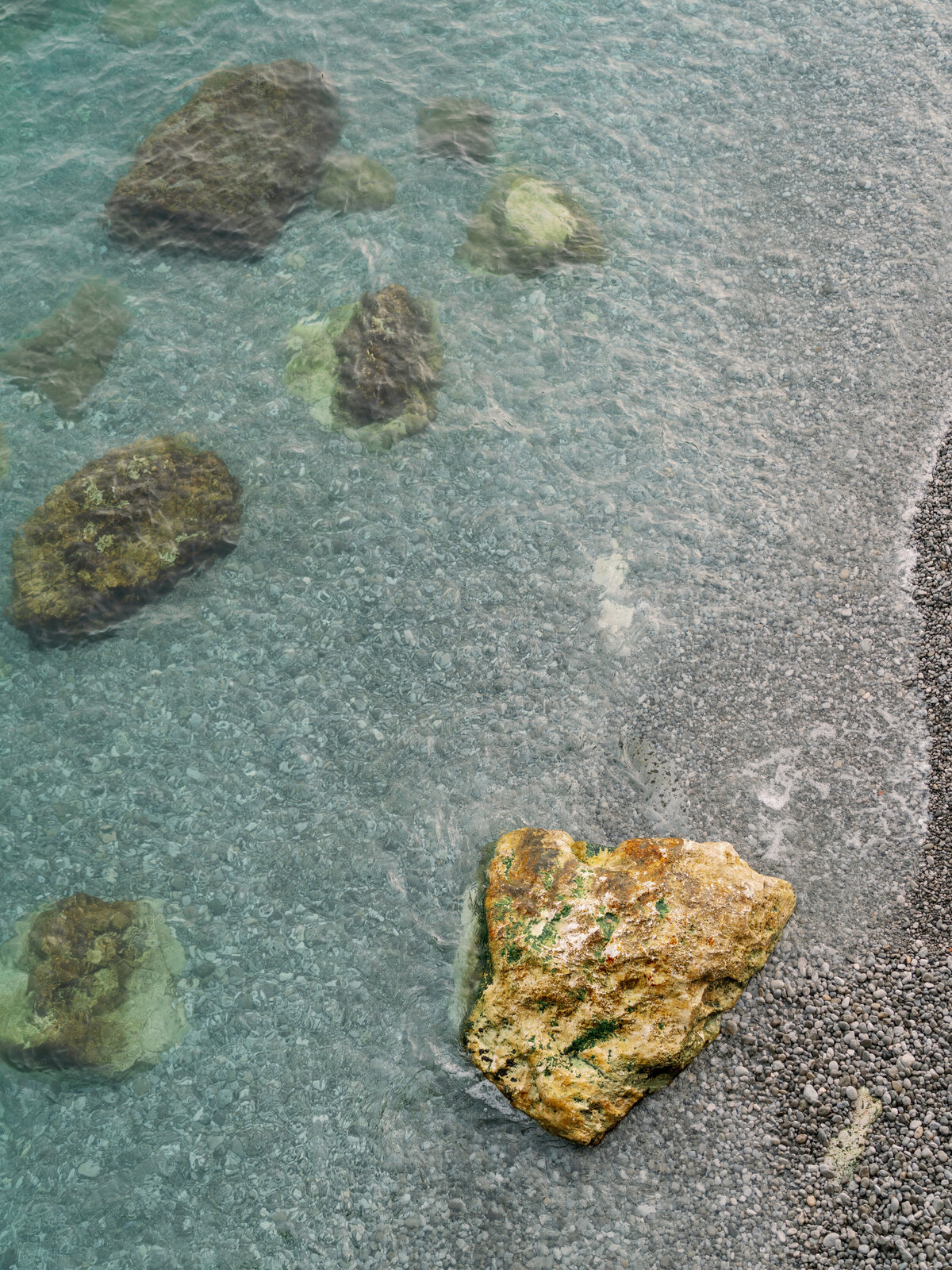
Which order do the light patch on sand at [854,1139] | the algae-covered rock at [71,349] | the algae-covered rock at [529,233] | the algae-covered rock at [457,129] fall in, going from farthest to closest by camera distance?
the algae-covered rock at [457,129], the algae-covered rock at [529,233], the algae-covered rock at [71,349], the light patch on sand at [854,1139]

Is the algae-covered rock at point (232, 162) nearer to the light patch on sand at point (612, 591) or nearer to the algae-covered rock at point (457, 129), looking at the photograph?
the algae-covered rock at point (457, 129)

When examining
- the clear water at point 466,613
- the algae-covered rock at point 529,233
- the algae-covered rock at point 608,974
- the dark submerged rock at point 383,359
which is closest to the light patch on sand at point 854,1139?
the clear water at point 466,613

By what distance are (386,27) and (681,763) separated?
1531 centimetres

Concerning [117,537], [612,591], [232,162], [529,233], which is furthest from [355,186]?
[612,591]

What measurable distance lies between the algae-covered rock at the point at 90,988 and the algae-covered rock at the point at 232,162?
10.4m

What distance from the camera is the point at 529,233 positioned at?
14.3 metres

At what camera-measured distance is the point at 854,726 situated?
411 inches

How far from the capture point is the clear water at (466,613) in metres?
8.52

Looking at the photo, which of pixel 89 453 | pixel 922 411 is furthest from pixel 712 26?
pixel 89 453

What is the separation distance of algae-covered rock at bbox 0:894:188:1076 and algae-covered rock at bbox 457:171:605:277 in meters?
10.9

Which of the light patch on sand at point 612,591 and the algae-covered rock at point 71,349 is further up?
the algae-covered rock at point 71,349

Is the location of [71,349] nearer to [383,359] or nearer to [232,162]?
[232,162]

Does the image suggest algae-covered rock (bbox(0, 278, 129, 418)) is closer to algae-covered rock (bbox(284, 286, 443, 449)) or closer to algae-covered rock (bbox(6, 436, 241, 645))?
algae-covered rock (bbox(6, 436, 241, 645))

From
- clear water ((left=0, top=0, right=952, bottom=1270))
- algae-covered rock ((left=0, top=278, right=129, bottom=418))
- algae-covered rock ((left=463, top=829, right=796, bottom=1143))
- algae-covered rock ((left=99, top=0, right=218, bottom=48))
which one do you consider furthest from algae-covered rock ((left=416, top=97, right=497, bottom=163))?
algae-covered rock ((left=463, top=829, right=796, bottom=1143))
